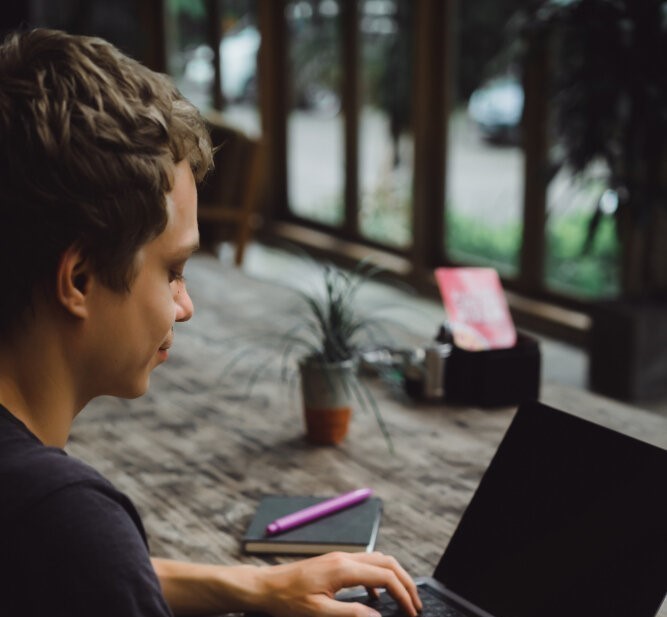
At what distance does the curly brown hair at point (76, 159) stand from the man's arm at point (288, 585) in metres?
0.43

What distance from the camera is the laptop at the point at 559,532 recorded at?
104cm

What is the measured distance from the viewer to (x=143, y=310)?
0.91 m

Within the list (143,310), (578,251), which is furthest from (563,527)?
(578,251)

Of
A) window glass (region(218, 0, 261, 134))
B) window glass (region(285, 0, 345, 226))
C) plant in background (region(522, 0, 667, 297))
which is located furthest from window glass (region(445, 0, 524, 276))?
window glass (region(218, 0, 261, 134))

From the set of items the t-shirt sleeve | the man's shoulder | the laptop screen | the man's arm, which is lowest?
the man's arm

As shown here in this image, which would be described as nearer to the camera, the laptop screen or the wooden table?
the laptop screen

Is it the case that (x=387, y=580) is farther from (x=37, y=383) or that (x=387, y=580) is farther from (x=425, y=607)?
(x=37, y=383)

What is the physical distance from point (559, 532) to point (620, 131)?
10.0 feet

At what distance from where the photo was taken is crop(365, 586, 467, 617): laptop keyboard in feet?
3.75

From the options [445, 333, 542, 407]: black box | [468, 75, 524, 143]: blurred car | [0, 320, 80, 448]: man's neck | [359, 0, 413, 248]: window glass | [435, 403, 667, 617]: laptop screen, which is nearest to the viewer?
[0, 320, 80, 448]: man's neck

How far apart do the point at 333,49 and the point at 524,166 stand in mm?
1968

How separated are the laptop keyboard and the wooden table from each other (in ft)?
0.37

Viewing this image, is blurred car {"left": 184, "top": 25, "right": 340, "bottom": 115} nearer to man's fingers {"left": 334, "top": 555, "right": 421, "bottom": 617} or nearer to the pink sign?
the pink sign

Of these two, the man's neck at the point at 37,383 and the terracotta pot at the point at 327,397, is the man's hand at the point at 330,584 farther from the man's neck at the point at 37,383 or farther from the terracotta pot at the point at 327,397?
the terracotta pot at the point at 327,397
